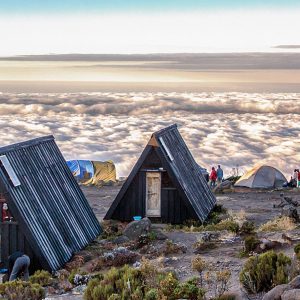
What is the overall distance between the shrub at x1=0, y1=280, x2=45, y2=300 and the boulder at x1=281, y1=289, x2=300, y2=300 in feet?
18.8

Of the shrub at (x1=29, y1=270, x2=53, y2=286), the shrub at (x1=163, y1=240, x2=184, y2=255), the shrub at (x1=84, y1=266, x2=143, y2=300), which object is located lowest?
the shrub at (x1=163, y1=240, x2=184, y2=255)

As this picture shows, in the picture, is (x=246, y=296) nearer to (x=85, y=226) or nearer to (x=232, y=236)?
(x=232, y=236)

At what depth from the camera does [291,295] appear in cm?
1295

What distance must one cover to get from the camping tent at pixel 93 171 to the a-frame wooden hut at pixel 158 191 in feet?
59.2

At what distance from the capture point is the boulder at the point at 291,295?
12852 millimetres

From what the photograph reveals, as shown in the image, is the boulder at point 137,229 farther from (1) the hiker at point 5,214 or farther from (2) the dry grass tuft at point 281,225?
(1) the hiker at point 5,214

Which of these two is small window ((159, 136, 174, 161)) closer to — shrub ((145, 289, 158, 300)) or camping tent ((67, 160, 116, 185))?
shrub ((145, 289, 158, 300))

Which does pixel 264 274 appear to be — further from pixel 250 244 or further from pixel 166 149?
pixel 166 149

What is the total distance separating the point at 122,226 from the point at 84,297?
12227 millimetres

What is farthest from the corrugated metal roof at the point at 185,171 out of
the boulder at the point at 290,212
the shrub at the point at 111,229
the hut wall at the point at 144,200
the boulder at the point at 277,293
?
the boulder at the point at 277,293

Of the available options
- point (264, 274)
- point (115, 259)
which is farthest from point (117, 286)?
point (115, 259)

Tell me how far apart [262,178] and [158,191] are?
55.2ft

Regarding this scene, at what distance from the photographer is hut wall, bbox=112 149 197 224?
28.1 metres

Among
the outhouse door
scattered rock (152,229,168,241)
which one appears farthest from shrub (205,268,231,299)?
the outhouse door
